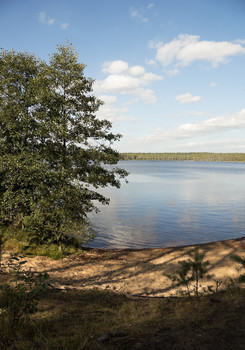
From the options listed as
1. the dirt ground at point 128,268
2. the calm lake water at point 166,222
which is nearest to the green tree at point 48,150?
the dirt ground at point 128,268

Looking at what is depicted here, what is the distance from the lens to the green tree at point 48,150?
49.5 ft

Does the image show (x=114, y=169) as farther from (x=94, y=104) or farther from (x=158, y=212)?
(x=158, y=212)

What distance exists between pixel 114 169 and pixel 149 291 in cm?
857

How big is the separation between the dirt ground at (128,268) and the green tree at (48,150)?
183cm

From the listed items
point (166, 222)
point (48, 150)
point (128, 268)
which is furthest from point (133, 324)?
point (166, 222)

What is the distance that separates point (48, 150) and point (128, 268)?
8367 mm

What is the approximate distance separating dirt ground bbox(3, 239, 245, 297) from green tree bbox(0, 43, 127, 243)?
1.83 meters

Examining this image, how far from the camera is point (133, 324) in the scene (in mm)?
6445

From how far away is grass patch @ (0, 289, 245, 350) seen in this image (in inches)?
204

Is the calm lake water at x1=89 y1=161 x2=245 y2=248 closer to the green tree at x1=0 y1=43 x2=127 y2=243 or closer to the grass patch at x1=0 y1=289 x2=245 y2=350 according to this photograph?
the green tree at x1=0 y1=43 x2=127 y2=243

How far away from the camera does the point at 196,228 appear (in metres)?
27.1

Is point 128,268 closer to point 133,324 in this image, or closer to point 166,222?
point 133,324

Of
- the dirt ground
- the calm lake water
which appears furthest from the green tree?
the calm lake water

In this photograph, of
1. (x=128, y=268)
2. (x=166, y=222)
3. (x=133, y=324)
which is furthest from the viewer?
(x=166, y=222)
